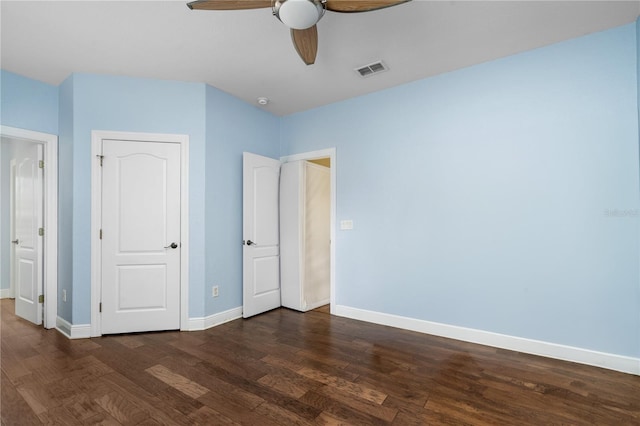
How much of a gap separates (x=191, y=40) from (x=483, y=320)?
145 inches

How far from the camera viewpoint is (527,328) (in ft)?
8.95

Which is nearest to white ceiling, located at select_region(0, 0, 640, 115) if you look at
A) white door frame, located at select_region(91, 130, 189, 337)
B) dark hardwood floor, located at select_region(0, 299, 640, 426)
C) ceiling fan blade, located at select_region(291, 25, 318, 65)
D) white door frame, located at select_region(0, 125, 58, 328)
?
ceiling fan blade, located at select_region(291, 25, 318, 65)

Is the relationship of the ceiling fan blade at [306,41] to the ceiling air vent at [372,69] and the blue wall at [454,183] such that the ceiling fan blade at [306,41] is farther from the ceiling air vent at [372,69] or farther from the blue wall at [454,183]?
the blue wall at [454,183]

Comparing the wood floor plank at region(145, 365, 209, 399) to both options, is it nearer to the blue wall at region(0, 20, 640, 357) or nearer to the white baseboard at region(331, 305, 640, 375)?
the blue wall at region(0, 20, 640, 357)

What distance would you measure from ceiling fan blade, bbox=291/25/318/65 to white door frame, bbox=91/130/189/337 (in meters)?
1.84

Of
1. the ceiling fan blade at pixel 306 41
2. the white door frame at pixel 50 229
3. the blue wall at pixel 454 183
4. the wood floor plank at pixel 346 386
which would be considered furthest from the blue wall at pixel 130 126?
the ceiling fan blade at pixel 306 41

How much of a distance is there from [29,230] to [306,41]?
3897 mm

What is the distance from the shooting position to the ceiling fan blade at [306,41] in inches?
80.4

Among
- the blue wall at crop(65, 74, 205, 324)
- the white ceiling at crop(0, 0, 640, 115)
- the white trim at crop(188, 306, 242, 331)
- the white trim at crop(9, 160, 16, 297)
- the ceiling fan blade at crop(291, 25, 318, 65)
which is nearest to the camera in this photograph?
the ceiling fan blade at crop(291, 25, 318, 65)

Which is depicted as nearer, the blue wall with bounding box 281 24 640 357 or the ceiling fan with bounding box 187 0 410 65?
the ceiling fan with bounding box 187 0 410 65

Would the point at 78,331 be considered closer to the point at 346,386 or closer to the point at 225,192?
the point at 225,192

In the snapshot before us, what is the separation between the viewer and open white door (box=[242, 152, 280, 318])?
3.83m

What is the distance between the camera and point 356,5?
Result: 1.80 meters

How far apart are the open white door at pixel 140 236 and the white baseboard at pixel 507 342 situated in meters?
2.13
